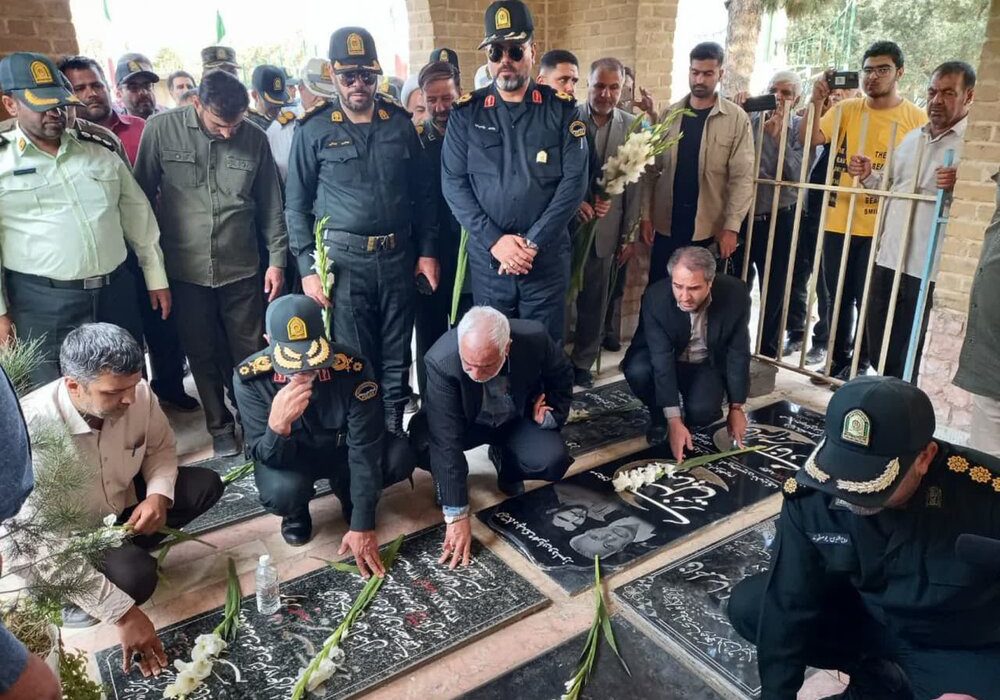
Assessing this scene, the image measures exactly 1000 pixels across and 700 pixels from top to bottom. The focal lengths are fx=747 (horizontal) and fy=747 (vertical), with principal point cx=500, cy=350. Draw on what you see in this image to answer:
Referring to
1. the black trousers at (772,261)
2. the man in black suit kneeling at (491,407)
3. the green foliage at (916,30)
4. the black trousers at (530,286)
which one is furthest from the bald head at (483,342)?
the green foliage at (916,30)

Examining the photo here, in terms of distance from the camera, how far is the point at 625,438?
375 centimetres

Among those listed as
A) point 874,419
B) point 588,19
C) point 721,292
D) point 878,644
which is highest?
point 588,19

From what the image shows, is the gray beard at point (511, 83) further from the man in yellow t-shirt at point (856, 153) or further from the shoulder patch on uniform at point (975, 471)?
the shoulder patch on uniform at point (975, 471)

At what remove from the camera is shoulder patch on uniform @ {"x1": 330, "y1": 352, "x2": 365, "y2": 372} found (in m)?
2.67

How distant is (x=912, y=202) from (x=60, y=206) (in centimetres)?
386

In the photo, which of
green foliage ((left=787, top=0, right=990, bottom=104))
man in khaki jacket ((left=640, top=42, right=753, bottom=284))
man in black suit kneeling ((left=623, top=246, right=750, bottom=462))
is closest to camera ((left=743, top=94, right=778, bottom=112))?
man in khaki jacket ((left=640, top=42, right=753, bottom=284))

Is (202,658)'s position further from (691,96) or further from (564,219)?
(691,96)

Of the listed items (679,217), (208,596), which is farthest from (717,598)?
Result: (679,217)

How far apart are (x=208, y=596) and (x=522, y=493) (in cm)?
130

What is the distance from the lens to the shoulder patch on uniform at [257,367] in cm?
268

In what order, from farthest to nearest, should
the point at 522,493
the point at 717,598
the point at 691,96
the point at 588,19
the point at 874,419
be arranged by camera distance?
the point at 588,19, the point at 691,96, the point at 522,493, the point at 717,598, the point at 874,419

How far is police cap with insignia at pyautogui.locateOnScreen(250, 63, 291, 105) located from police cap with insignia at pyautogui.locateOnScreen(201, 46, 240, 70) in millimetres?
227

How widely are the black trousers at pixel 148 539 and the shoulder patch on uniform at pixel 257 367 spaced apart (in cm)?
42

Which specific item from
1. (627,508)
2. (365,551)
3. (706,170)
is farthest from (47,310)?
(706,170)
